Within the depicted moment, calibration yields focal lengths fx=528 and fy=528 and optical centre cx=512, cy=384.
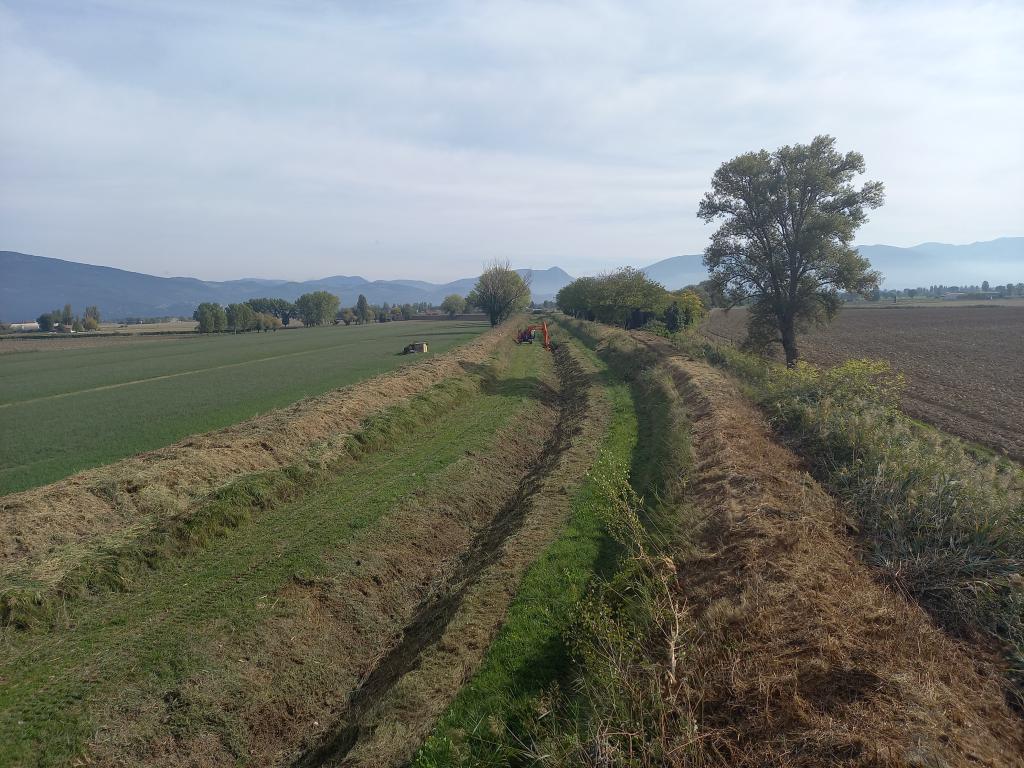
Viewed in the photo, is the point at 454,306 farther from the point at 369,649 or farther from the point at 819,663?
the point at 819,663

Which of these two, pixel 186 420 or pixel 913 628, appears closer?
pixel 913 628

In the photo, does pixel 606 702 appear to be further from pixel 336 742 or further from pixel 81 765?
pixel 81 765

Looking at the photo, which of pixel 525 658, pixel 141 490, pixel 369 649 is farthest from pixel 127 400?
pixel 525 658

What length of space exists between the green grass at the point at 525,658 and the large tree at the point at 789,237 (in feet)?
77.1

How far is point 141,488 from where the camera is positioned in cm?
1132

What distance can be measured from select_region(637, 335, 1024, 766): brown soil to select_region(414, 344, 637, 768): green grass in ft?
5.95

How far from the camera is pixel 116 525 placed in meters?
10.4

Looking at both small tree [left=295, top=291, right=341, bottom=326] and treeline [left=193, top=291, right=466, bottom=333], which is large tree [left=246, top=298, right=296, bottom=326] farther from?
small tree [left=295, top=291, right=341, bottom=326]

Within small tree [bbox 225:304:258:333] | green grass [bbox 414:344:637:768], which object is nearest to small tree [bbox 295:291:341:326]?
small tree [bbox 225:304:258:333]

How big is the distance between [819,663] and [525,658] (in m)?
3.52

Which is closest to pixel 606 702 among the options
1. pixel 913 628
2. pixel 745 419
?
pixel 913 628

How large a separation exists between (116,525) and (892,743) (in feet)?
40.7

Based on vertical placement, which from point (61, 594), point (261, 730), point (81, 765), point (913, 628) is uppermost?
point (913, 628)

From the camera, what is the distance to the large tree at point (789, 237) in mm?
27000
